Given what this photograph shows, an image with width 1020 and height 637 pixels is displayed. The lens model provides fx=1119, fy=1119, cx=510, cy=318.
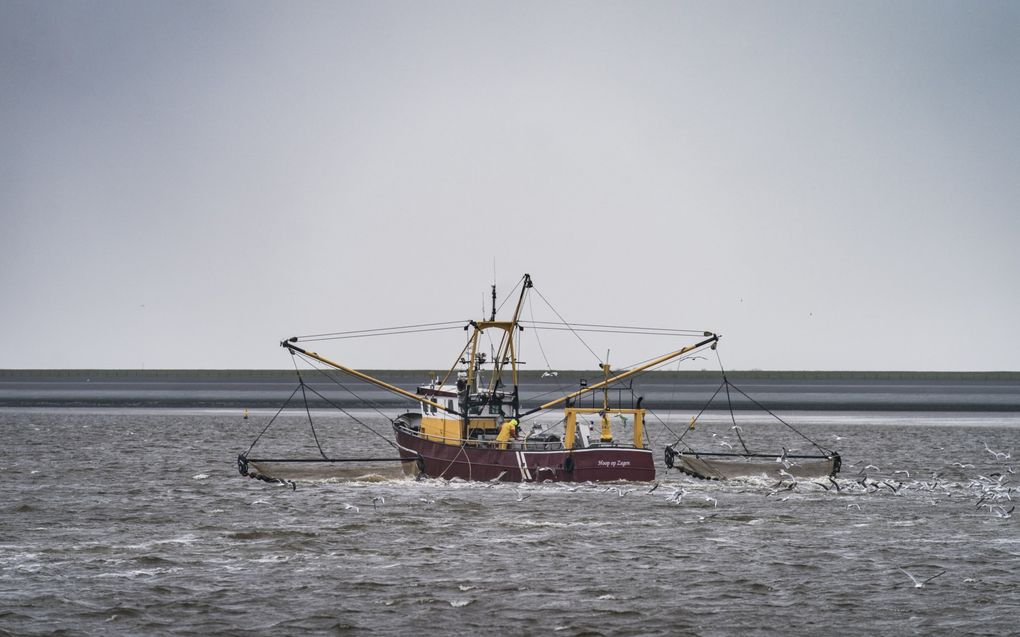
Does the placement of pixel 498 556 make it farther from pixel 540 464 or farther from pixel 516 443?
pixel 516 443

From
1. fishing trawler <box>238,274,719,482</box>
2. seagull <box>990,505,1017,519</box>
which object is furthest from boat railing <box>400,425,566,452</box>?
seagull <box>990,505,1017,519</box>

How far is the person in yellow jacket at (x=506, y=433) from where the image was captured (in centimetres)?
5512

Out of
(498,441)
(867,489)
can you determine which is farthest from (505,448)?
(867,489)

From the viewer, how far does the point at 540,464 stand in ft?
176

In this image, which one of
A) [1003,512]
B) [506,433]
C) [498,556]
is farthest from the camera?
[506,433]

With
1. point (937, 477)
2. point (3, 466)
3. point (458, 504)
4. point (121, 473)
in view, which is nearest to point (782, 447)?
point (937, 477)

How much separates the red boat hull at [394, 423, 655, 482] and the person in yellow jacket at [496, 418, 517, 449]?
23.1 inches

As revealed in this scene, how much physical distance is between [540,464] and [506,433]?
2.82 m

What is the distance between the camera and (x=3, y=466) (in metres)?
61.7

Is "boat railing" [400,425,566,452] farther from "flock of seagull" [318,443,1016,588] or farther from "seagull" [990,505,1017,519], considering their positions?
"seagull" [990,505,1017,519]

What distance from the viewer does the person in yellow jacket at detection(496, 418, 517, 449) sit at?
181 feet

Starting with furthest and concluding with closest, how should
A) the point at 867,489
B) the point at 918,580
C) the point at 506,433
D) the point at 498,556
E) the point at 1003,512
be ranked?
the point at 506,433 → the point at 867,489 → the point at 1003,512 → the point at 498,556 → the point at 918,580

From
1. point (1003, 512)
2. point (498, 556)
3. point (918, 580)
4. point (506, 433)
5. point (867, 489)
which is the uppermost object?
point (506, 433)

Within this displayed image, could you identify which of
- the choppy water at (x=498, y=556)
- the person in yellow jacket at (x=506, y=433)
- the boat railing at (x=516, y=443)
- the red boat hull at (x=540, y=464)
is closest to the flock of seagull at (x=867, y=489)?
the choppy water at (x=498, y=556)
